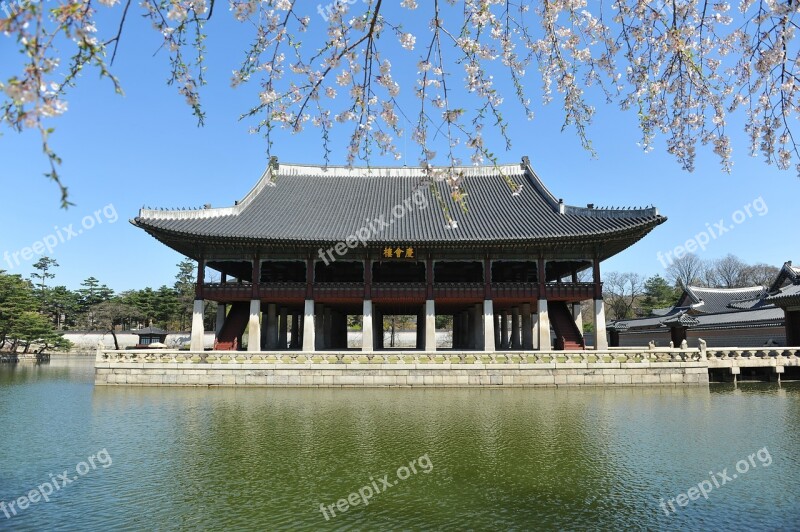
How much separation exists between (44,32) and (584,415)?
629 inches

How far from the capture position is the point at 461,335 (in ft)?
143

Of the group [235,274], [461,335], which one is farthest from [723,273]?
[235,274]

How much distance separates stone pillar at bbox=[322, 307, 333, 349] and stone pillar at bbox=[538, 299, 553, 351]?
1482cm

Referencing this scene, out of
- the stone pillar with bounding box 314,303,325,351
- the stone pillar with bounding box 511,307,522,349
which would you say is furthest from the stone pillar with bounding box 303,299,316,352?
the stone pillar with bounding box 511,307,522,349

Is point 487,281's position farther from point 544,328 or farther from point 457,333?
point 457,333

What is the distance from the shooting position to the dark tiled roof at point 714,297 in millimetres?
43625

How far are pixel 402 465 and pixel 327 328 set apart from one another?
88.6ft

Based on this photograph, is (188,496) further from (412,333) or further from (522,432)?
(412,333)

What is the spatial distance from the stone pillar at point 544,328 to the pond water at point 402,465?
28.7 ft

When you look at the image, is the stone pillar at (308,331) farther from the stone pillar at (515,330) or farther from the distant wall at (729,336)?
the distant wall at (729,336)

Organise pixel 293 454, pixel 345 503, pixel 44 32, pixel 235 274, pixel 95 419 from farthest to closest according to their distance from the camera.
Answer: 1. pixel 235 274
2. pixel 95 419
3. pixel 293 454
4. pixel 345 503
5. pixel 44 32

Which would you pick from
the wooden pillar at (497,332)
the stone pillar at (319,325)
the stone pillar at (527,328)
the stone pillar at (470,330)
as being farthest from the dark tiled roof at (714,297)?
the stone pillar at (319,325)

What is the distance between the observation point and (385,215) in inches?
1217

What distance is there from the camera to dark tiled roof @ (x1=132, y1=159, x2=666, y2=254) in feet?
85.5
